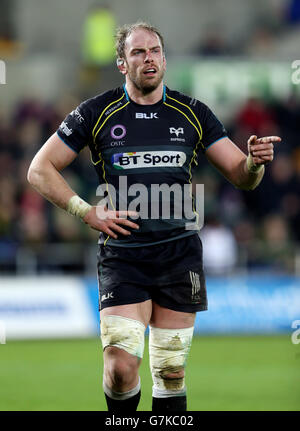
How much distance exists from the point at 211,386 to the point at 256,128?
7.50 m

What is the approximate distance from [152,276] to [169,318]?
32cm

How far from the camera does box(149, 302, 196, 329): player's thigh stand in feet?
21.2

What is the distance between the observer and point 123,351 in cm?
622

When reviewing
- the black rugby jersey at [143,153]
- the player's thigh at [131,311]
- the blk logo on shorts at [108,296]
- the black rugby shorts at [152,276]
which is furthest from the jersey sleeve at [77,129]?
the player's thigh at [131,311]

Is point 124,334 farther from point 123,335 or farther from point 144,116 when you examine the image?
point 144,116

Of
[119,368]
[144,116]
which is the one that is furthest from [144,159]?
[119,368]

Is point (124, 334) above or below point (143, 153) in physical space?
below

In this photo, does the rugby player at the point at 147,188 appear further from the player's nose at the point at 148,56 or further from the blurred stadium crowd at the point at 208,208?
the blurred stadium crowd at the point at 208,208

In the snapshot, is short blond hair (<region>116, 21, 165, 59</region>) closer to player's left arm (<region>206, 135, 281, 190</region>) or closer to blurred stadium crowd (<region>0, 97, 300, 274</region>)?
player's left arm (<region>206, 135, 281, 190</region>)

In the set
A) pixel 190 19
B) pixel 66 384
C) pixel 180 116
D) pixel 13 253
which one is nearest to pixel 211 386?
pixel 66 384

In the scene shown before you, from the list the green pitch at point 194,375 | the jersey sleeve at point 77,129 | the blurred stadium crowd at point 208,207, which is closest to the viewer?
the jersey sleeve at point 77,129

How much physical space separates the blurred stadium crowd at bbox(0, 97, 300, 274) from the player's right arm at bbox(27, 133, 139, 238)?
25.8 ft

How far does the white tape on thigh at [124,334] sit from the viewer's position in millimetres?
6219

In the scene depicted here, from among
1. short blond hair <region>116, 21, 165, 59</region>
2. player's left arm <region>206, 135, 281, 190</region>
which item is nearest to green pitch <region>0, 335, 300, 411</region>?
player's left arm <region>206, 135, 281, 190</region>
